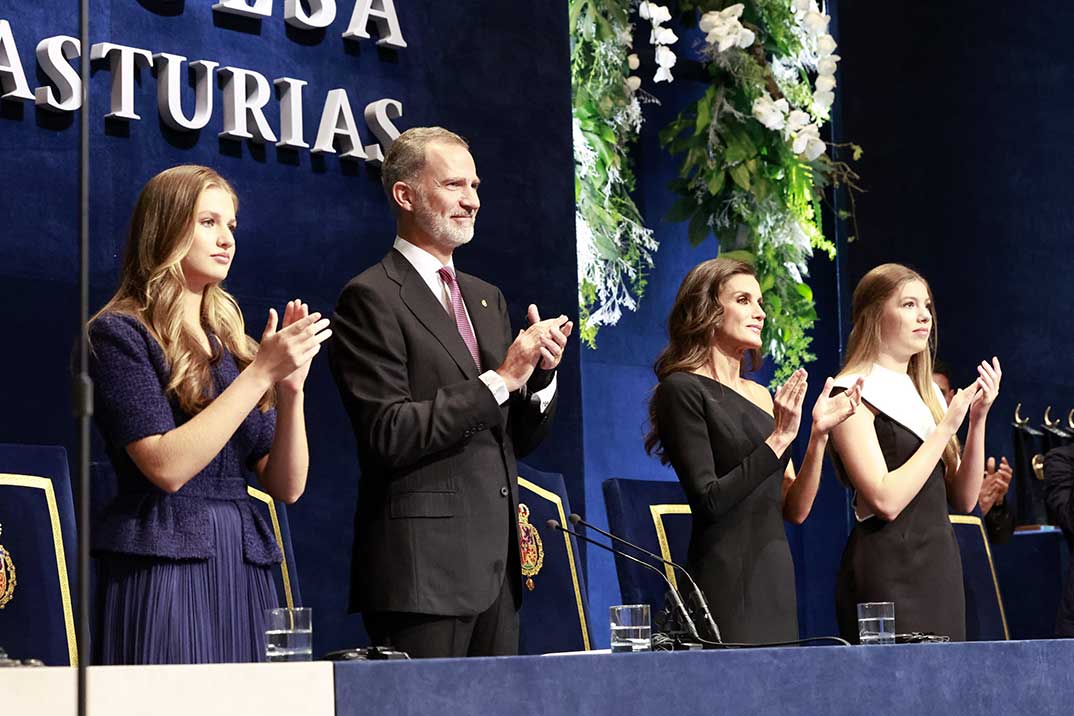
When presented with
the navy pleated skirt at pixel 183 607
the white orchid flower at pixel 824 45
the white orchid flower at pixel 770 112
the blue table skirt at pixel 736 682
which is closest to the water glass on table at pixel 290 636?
the blue table skirt at pixel 736 682

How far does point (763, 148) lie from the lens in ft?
17.0

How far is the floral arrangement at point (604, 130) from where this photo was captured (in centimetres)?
503

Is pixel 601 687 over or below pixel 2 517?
below

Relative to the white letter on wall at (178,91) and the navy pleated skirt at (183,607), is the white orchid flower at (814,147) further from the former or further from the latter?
the navy pleated skirt at (183,607)

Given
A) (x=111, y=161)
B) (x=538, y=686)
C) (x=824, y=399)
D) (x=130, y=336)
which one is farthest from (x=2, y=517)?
(x=824, y=399)

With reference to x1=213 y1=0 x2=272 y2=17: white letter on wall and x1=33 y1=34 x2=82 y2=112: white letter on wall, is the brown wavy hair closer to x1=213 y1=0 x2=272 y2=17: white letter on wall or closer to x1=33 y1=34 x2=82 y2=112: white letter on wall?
x1=213 y1=0 x2=272 y2=17: white letter on wall

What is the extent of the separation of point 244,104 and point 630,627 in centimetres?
163

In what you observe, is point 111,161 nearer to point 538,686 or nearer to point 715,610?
point 715,610

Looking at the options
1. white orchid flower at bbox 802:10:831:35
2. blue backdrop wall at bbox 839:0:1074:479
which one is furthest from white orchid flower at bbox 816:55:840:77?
blue backdrop wall at bbox 839:0:1074:479

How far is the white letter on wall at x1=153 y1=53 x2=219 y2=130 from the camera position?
11.1 ft

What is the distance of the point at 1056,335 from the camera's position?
575 cm

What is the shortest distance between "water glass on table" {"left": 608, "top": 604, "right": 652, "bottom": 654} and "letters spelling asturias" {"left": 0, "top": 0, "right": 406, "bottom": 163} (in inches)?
61.6

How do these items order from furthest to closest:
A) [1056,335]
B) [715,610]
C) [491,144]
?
[1056,335]
[491,144]
[715,610]

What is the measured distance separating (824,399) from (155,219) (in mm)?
1352
